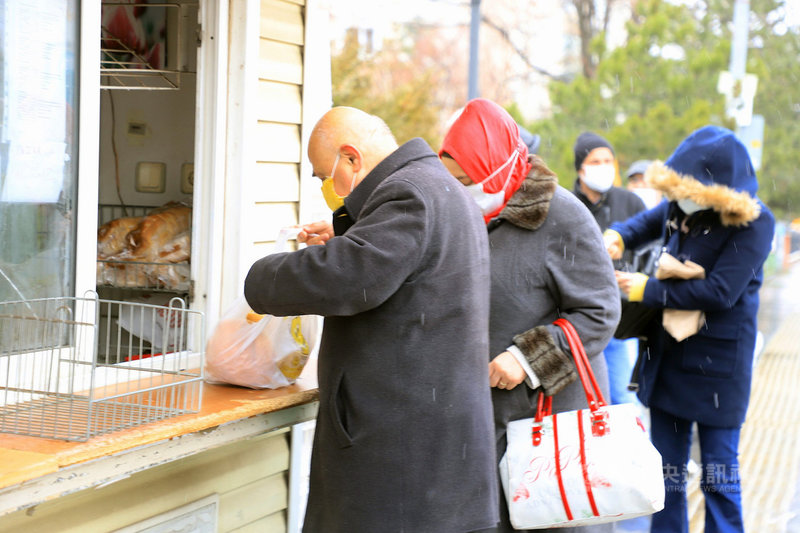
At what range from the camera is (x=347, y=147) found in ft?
8.43

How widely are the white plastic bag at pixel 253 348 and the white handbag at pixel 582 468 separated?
30.0 inches

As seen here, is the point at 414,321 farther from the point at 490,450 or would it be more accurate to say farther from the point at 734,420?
the point at 734,420

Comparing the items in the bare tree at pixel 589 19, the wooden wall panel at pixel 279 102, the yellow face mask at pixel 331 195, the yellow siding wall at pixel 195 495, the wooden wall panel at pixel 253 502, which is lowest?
the wooden wall panel at pixel 253 502

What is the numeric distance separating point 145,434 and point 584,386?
4.39ft

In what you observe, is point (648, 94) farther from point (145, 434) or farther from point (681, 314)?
point (145, 434)

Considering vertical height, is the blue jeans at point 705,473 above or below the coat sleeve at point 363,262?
below

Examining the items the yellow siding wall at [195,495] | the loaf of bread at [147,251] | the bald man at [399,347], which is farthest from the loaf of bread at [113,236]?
the bald man at [399,347]

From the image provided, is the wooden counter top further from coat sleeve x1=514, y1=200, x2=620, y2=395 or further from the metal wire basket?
coat sleeve x1=514, y1=200, x2=620, y2=395

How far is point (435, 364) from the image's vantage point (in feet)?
7.82

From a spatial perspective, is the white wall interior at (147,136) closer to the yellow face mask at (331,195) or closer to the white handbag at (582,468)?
the yellow face mask at (331,195)

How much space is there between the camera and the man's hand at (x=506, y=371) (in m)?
2.86

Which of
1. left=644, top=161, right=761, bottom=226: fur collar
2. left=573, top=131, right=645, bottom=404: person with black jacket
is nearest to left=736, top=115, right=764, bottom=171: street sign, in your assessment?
left=573, top=131, right=645, bottom=404: person with black jacket

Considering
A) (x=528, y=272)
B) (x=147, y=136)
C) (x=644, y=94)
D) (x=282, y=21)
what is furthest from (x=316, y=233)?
(x=644, y=94)

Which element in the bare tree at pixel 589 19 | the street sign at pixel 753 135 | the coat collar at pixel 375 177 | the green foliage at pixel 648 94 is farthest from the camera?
the bare tree at pixel 589 19
